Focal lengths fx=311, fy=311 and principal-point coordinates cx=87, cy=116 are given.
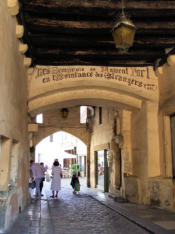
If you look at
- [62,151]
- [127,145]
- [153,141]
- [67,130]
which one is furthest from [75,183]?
[62,151]

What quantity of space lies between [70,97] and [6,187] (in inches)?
169

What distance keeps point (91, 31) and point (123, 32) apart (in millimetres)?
1616

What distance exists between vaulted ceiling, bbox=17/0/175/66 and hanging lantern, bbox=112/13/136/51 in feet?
2.42

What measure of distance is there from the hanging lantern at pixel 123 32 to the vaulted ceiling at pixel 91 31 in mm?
738

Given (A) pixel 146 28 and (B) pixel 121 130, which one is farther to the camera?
(B) pixel 121 130

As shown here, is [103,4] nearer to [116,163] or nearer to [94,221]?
[94,221]

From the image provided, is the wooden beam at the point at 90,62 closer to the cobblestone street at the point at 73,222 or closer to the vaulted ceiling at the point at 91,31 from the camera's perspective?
the vaulted ceiling at the point at 91,31

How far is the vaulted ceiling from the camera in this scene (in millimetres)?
5562

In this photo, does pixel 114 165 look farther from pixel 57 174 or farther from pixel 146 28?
pixel 146 28

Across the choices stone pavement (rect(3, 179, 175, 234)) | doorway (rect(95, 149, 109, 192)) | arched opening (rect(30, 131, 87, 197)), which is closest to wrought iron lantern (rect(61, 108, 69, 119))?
doorway (rect(95, 149, 109, 192))

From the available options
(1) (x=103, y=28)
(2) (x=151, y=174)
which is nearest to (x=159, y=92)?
(2) (x=151, y=174)

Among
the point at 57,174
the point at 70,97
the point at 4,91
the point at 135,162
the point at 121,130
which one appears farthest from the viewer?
the point at 57,174

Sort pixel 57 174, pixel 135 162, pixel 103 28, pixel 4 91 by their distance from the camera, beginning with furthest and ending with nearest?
1. pixel 57 174
2. pixel 135 162
3. pixel 103 28
4. pixel 4 91

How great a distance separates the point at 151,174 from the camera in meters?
8.13
